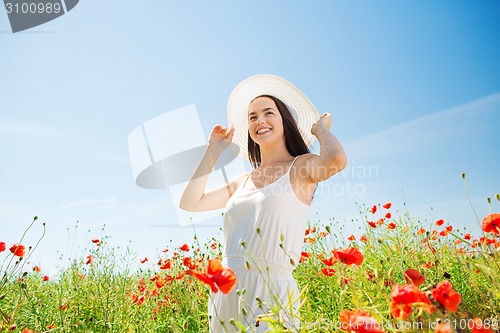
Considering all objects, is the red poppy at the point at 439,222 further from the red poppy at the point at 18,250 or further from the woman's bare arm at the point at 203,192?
the red poppy at the point at 18,250

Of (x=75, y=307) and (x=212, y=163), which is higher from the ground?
(x=212, y=163)

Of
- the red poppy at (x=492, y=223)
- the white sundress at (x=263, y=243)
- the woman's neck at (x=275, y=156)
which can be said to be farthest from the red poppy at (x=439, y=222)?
the red poppy at (x=492, y=223)

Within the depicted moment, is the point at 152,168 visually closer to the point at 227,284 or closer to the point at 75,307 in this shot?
the point at 75,307

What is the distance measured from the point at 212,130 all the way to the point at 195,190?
462mm

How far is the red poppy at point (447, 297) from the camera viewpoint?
2.75 ft

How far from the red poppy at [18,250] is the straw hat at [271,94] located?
148 cm

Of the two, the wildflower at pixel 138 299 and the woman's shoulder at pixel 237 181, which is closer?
the woman's shoulder at pixel 237 181

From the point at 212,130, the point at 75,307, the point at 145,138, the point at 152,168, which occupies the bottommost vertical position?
the point at 75,307

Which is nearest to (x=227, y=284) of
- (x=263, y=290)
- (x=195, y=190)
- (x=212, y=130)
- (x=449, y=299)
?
(x=449, y=299)

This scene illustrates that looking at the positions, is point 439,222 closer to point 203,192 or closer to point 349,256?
point 203,192

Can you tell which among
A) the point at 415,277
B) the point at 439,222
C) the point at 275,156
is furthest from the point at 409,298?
the point at 439,222

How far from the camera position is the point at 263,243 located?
184 centimetres

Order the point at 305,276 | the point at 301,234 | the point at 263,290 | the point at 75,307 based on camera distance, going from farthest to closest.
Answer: the point at 305,276 → the point at 75,307 → the point at 301,234 → the point at 263,290

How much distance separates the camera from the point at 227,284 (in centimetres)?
108
